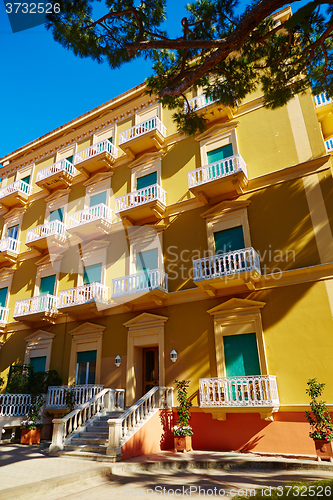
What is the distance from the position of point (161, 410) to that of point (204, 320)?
3034mm

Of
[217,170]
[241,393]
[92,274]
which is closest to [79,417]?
[241,393]

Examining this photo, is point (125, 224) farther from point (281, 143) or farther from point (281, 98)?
point (281, 98)

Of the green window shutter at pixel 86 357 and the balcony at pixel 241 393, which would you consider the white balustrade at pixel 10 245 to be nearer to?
the green window shutter at pixel 86 357

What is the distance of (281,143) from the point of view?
12.1 metres

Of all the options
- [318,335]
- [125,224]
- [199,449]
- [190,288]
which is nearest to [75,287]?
[125,224]

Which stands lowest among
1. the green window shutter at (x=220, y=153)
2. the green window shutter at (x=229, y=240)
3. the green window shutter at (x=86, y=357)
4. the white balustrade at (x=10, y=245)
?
the green window shutter at (x=86, y=357)

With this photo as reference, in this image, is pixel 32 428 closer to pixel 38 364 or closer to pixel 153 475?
pixel 38 364

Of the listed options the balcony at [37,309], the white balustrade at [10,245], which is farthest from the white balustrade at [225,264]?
the white balustrade at [10,245]

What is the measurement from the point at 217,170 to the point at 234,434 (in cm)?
872

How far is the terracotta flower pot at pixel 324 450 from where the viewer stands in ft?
26.1

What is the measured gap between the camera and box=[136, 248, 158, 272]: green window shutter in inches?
532

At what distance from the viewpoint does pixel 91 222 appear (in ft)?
48.4

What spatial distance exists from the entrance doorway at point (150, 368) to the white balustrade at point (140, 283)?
2271 mm

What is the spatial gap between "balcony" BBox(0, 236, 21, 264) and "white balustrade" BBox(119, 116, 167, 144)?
308 inches
